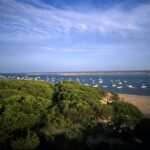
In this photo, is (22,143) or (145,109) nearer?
(22,143)

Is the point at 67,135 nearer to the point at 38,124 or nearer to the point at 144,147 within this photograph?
the point at 38,124

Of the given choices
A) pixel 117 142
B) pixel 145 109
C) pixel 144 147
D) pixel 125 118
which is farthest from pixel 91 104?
pixel 145 109

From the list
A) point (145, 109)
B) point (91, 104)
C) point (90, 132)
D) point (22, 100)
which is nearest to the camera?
point (90, 132)

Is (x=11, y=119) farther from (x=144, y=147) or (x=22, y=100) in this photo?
(x=144, y=147)

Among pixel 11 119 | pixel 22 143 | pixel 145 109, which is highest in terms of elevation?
pixel 11 119

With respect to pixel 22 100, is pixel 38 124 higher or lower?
lower

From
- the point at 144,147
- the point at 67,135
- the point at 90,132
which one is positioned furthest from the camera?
the point at 90,132

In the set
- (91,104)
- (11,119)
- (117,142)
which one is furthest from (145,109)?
(11,119)

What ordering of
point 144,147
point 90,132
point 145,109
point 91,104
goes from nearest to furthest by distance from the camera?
1. point 144,147
2. point 90,132
3. point 91,104
4. point 145,109

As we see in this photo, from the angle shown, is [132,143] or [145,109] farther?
[145,109]
